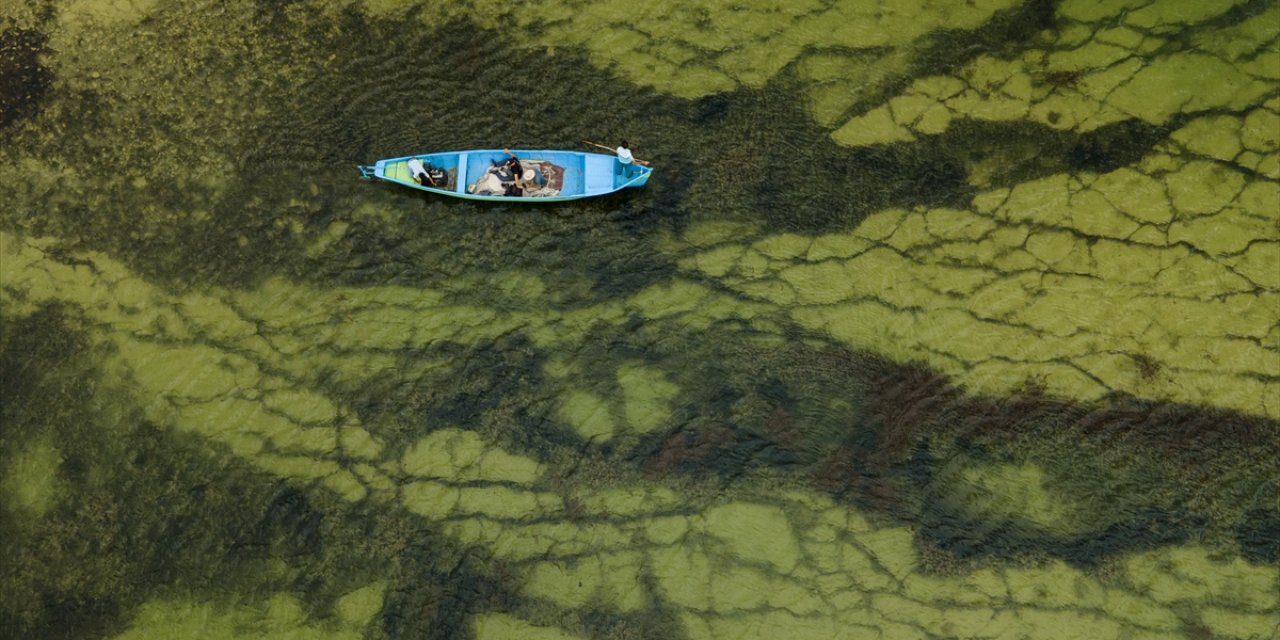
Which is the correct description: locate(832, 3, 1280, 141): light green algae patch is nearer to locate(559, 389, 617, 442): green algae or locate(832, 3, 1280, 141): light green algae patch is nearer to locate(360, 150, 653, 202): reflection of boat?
locate(360, 150, 653, 202): reflection of boat

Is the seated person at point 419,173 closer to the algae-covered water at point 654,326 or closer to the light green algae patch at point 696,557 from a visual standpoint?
the algae-covered water at point 654,326

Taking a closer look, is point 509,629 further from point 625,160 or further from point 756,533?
point 625,160

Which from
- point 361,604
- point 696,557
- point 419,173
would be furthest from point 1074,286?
point 361,604

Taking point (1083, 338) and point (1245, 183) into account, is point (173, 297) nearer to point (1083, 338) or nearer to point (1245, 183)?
point (1083, 338)

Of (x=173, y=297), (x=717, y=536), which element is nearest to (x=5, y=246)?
(x=173, y=297)

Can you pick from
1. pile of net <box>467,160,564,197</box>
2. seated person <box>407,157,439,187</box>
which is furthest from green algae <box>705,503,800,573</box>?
seated person <box>407,157,439,187</box>

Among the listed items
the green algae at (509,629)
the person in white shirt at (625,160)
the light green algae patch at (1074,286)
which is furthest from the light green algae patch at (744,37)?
the green algae at (509,629)
